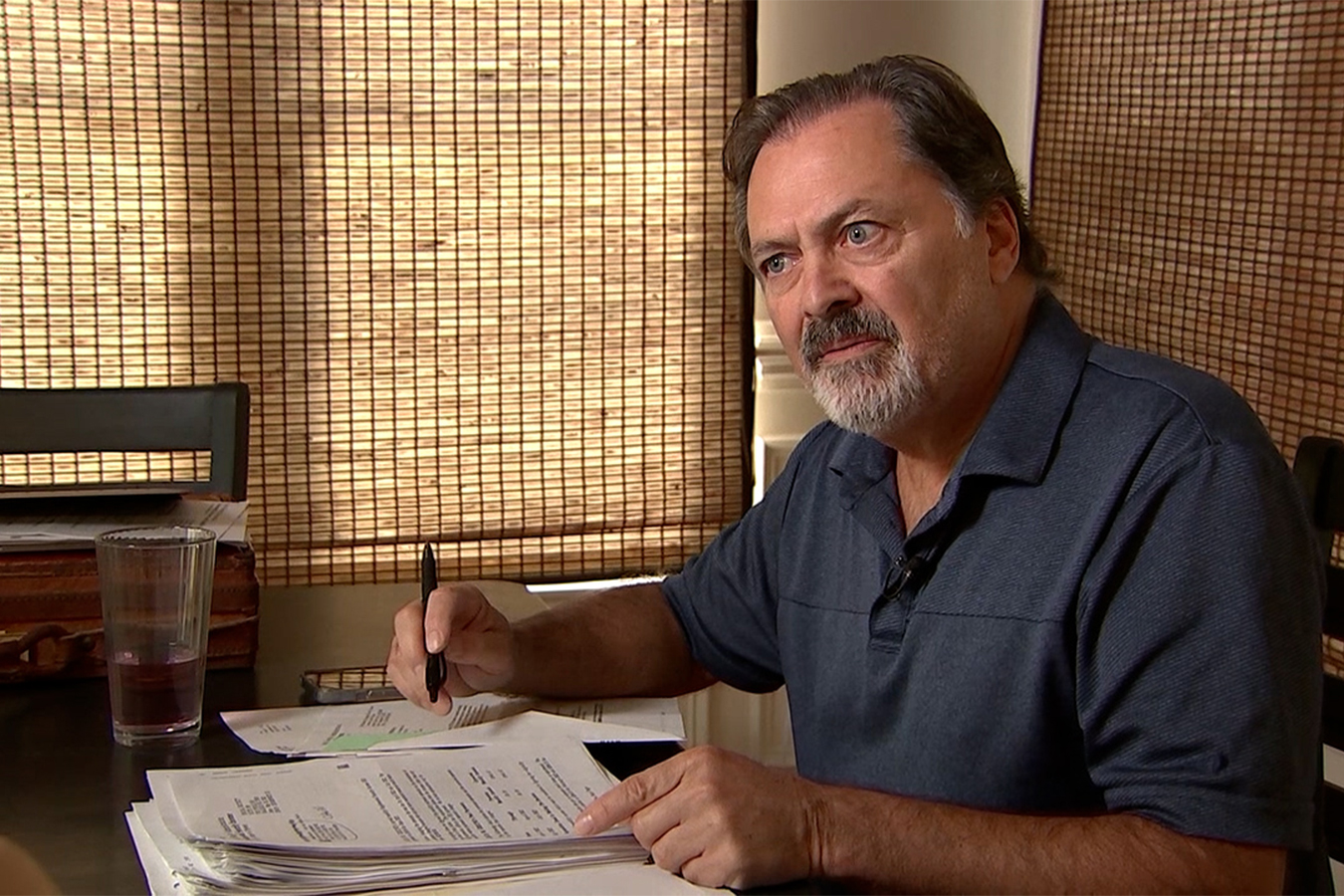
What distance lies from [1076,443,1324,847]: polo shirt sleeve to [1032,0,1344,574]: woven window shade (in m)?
1.30

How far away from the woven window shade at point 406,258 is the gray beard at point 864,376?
1.59 metres

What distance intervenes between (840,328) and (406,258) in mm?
1607

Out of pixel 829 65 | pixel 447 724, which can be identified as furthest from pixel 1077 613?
pixel 829 65

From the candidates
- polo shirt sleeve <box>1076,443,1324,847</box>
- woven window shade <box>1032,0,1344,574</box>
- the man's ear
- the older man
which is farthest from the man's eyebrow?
woven window shade <box>1032,0,1344,574</box>

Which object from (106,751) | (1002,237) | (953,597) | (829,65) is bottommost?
(106,751)

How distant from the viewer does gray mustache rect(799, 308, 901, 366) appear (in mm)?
1451

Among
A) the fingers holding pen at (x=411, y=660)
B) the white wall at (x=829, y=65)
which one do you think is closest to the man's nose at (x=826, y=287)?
the fingers holding pen at (x=411, y=660)

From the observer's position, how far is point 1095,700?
1.21 meters

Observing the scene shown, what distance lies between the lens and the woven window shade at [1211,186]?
95.3 inches

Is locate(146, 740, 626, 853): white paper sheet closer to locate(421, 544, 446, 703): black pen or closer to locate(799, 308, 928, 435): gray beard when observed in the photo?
locate(421, 544, 446, 703): black pen

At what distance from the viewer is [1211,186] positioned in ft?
8.63

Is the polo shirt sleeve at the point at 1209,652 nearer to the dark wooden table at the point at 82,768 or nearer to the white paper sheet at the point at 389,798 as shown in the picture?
the white paper sheet at the point at 389,798

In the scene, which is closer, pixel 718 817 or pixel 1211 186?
pixel 718 817

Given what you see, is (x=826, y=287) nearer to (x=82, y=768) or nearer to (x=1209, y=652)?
(x=1209, y=652)
